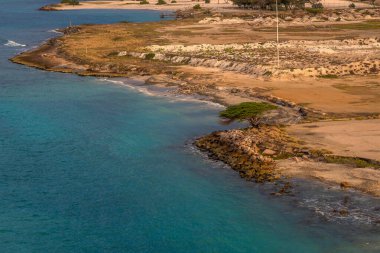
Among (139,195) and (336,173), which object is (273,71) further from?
(139,195)

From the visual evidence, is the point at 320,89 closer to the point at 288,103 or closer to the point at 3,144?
the point at 288,103

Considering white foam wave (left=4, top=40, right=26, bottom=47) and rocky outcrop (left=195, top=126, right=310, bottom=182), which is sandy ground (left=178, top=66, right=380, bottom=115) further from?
white foam wave (left=4, top=40, right=26, bottom=47)

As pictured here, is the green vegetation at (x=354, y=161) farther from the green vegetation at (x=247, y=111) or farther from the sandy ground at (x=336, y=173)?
the green vegetation at (x=247, y=111)

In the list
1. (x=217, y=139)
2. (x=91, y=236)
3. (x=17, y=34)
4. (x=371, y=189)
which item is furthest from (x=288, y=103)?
(x=17, y=34)

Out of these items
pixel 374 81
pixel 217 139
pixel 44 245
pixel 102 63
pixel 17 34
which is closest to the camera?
pixel 44 245

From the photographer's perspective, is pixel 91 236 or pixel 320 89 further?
pixel 320 89

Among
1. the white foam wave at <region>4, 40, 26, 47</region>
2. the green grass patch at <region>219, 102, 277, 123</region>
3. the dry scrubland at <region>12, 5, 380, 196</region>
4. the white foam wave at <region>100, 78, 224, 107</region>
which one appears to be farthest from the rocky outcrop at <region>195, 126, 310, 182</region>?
the white foam wave at <region>4, 40, 26, 47</region>
